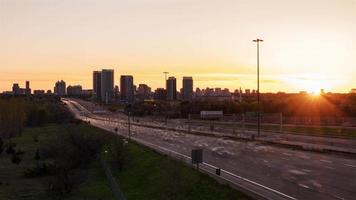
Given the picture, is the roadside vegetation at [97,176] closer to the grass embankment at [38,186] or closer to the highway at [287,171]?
the grass embankment at [38,186]

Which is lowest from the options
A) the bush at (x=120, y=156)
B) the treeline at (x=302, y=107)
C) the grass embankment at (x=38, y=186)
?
the grass embankment at (x=38, y=186)

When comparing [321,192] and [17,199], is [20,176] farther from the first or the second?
[321,192]

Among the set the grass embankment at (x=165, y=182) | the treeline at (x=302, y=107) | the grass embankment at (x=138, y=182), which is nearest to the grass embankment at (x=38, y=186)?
the grass embankment at (x=138, y=182)

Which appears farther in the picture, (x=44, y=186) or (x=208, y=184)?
(x=44, y=186)

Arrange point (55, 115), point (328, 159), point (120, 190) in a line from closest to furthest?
1. point (120, 190)
2. point (328, 159)
3. point (55, 115)

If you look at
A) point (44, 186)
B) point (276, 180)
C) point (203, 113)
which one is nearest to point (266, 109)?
point (203, 113)

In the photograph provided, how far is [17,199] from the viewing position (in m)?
34.8

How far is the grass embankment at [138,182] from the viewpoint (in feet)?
83.9

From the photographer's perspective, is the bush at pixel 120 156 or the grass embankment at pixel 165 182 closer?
the grass embankment at pixel 165 182

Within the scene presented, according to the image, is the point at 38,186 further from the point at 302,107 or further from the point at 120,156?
the point at 302,107

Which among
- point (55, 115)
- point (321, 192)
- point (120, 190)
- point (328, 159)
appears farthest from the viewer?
point (55, 115)

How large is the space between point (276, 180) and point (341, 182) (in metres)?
3.10

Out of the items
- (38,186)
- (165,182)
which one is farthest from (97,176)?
(165,182)

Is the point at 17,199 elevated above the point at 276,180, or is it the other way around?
the point at 276,180
